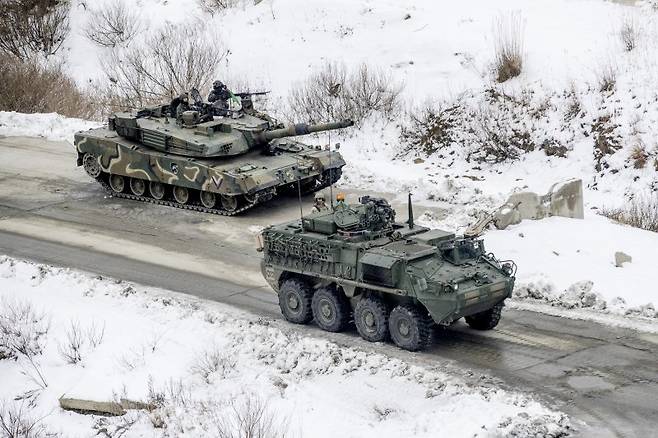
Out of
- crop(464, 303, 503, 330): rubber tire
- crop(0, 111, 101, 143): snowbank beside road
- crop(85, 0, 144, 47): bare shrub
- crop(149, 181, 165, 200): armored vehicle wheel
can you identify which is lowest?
crop(464, 303, 503, 330): rubber tire

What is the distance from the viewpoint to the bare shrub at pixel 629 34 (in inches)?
1216

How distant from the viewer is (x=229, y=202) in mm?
25062

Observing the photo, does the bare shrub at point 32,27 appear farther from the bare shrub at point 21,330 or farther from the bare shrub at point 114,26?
the bare shrub at point 21,330

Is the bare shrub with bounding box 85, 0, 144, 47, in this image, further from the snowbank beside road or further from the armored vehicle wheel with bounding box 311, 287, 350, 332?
the armored vehicle wheel with bounding box 311, 287, 350, 332

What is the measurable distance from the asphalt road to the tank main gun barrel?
1796mm

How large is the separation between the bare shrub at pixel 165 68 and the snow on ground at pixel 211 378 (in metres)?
17.5

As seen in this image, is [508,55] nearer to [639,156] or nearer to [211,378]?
[639,156]

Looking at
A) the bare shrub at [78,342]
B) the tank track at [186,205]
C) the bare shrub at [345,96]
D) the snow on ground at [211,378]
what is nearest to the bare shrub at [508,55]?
the bare shrub at [345,96]

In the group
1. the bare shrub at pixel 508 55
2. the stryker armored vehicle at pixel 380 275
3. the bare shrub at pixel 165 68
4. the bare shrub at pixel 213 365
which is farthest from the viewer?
the bare shrub at pixel 165 68

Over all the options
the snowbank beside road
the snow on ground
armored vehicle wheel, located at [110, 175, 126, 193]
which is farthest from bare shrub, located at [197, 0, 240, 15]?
the snow on ground

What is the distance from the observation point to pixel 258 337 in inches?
669

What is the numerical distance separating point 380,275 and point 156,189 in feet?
39.0

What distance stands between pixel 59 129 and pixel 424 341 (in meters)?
21.1

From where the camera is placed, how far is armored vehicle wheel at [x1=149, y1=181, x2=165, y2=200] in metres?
26.2
